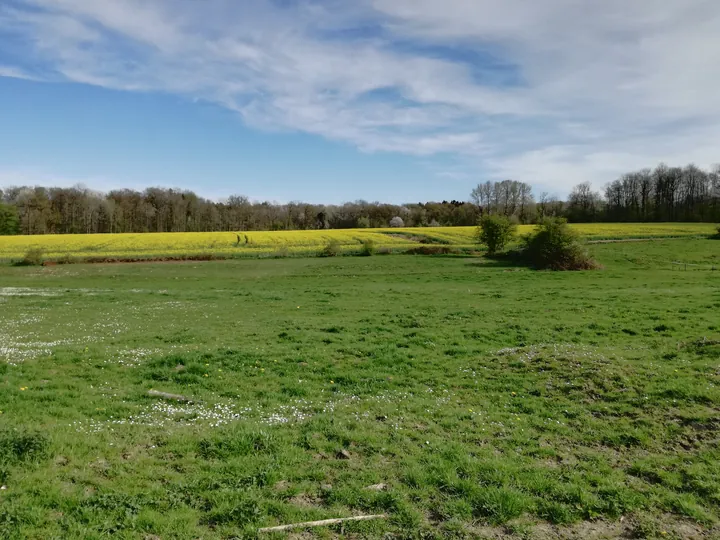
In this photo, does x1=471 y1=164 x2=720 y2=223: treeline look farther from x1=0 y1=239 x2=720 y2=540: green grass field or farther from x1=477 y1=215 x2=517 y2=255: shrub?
x1=0 y1=239 x2=720 y2=540: green grass field

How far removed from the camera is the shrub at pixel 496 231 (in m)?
58.4

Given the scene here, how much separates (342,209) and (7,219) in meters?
85.3

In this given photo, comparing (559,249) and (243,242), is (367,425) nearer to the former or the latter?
(559,249)

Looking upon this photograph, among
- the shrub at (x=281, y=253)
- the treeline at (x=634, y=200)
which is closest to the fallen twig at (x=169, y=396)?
the shrub at (x=281, y=253)

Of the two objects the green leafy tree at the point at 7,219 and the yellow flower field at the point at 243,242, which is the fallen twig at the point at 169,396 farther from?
the green leafy tree at the point at 7,219

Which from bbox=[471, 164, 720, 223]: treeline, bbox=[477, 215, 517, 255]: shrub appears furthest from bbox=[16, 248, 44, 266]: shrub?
bbox=[471, 164, 720, 223]: treeline

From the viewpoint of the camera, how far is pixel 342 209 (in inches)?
5827

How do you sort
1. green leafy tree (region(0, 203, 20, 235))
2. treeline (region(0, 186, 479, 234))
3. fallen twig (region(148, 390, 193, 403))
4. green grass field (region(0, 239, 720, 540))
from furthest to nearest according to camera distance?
treeline (region(0, 186, 479, 234)) < green leafy tree (region(0, 203, 20, 235)) < fallen twig (region(148, 390, 193, 403)) < green grass field (region(0, 239, 720, 540))

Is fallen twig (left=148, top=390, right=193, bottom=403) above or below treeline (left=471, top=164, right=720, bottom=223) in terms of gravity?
below

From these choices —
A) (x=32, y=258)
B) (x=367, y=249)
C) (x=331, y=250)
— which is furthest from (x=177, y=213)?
(x=367, y=249)

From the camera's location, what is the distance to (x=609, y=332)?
57.8 feet

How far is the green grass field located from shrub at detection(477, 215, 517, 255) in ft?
121

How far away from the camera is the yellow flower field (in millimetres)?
64312

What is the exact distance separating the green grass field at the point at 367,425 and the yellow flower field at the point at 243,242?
151 ft
